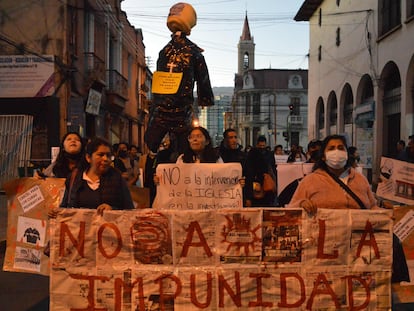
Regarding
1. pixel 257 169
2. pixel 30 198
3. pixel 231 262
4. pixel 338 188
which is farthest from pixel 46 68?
pixel 231 262

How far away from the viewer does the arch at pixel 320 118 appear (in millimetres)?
34094

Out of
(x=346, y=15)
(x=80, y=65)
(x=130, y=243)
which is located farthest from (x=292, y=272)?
(x=346, y=15)

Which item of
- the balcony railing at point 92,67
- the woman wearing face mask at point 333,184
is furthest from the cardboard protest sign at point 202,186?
the balcony railing at point 92,67

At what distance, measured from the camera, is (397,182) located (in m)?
6.01

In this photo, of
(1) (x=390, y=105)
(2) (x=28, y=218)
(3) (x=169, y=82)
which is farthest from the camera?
(1) (x=390, y=105)

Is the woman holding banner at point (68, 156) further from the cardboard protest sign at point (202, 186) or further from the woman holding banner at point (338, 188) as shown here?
the woman holding banner at point (338, 188)

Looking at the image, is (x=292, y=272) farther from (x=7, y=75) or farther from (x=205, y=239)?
(x=7, y=75)

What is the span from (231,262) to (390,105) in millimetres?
19068

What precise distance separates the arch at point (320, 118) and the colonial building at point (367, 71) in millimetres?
141

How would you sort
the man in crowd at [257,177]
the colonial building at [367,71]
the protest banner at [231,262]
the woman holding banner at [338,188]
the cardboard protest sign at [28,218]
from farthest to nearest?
the colonial building at [367,71] → the man in crowd at [257,177] → the cardboard protest sign at [28,218] → the woman holding banner at [338,188] → the protest banner at [231,262]

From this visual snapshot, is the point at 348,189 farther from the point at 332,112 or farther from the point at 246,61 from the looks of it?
the point at 246,61

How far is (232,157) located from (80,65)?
14.2 meters

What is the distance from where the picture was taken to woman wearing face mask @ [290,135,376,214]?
3.72 m

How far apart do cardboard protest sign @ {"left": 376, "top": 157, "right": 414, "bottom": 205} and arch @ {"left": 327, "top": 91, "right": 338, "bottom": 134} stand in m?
25.0
